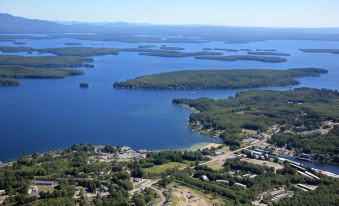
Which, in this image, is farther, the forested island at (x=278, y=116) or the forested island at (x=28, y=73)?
the forested island at (x=28, y=73)

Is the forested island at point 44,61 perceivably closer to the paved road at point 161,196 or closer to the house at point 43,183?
the house at point 43,183

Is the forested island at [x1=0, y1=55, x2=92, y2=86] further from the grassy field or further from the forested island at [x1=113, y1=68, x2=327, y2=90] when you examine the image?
the grassy field

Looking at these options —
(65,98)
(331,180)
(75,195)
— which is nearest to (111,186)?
(75,195)

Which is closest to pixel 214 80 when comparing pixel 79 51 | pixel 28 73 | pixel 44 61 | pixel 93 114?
pixel 93 114

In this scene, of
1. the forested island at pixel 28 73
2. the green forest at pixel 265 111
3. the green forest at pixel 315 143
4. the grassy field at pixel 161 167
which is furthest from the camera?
the forested island at pixel 28 73

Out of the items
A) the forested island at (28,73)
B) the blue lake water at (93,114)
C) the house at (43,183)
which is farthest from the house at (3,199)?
the forested island at (28,73)

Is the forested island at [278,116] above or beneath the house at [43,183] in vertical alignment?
above

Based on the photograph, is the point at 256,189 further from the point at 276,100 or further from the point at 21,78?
the point at 21,78

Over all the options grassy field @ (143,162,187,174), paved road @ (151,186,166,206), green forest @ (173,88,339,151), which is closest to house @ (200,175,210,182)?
grassy field @ (143,162,187,174)
